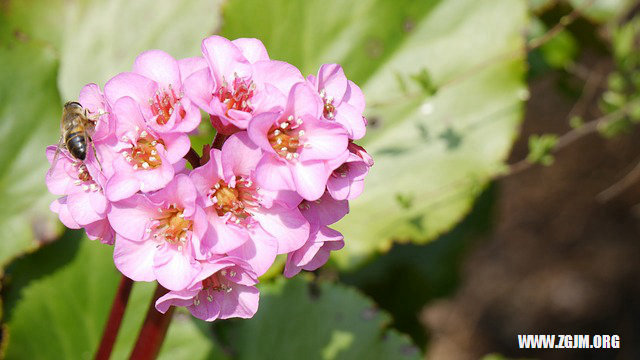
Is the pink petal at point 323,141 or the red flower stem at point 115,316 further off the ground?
the pink petal at point 323,141

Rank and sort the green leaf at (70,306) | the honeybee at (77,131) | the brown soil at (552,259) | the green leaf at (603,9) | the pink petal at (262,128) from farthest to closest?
the brown soil at (552,259) < the green leaf at (603,9) < the green leaf at (70,306) < the honeybee at (77,131) < the pink petal at (262,128)

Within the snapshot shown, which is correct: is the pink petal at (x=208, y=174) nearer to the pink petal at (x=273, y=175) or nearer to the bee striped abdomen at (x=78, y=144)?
the pink petal at (x=273, y=175)

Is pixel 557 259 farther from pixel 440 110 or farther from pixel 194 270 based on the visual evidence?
pixel 194 270

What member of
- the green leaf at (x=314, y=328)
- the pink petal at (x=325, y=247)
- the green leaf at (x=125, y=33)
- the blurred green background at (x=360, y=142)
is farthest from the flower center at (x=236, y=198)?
the green leaf at (x=125, y=33)

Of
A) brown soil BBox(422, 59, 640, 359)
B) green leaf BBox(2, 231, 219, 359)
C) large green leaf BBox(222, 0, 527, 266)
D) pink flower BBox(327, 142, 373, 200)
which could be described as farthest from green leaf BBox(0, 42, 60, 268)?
brown soil BBox(422, 59, 640, 359)

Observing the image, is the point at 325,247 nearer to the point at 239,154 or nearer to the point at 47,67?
the point at 239,154

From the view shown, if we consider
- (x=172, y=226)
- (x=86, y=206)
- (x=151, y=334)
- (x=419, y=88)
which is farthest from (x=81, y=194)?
(x=419, y=88)

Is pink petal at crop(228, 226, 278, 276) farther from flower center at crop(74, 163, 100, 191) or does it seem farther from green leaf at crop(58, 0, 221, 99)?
green leaf at crop(58, 0, 221, 99)

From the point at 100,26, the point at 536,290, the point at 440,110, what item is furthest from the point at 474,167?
the point at 536,290
